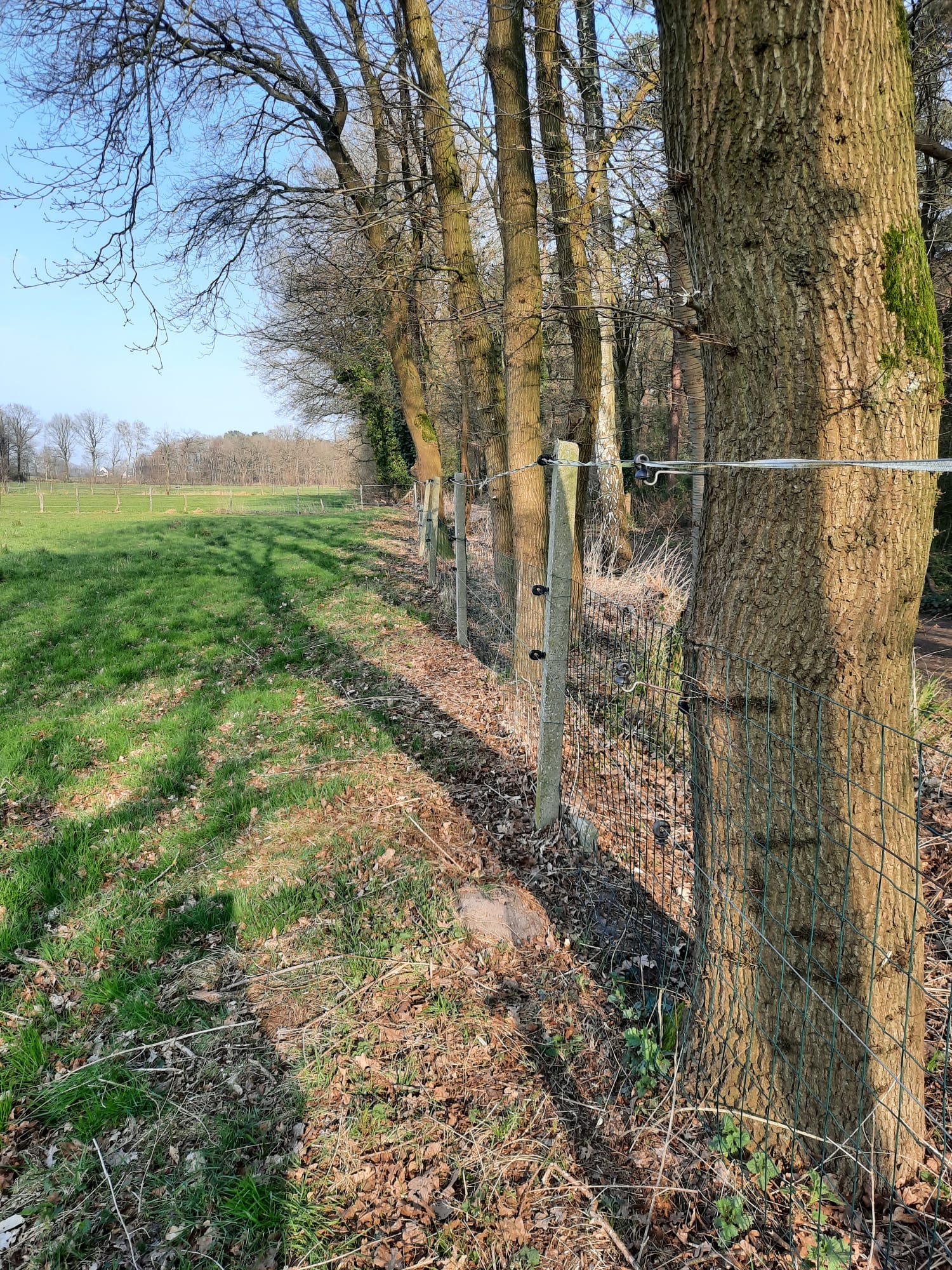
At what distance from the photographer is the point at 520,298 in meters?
6.09

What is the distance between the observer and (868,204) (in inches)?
66.9

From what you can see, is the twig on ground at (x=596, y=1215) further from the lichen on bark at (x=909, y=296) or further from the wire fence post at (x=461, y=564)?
the wire fence post at (x=461, y=564)

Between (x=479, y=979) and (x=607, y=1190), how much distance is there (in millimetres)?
920

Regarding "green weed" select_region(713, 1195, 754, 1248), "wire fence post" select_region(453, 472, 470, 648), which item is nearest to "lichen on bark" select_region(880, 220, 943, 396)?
"green weed" select_region(713, 1195, 754, 1248)

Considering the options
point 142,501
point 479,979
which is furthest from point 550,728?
point 142,501

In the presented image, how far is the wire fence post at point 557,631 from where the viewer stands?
3.52 meters

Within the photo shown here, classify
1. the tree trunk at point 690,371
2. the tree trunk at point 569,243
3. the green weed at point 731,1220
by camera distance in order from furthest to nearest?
the tree trunk at point 569,243 → the tree trunk at point 690,371 → the green weed at point 731,1220

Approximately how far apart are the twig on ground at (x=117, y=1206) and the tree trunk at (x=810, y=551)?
1.81 metres

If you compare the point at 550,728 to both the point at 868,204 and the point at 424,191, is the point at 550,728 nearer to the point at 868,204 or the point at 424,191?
the point at 868,204

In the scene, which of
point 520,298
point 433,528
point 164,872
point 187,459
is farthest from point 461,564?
point 187,459

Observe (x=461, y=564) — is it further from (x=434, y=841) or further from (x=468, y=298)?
(x=434, y=841)

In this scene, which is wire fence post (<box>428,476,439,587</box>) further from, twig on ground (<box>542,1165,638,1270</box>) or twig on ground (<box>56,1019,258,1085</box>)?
twig on ground (<box>542,1165,638,1270</box>)

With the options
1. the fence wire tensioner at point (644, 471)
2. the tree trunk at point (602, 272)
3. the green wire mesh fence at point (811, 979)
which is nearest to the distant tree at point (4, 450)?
the tree trunk at point (602, 272)

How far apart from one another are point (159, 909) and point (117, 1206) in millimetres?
1539
